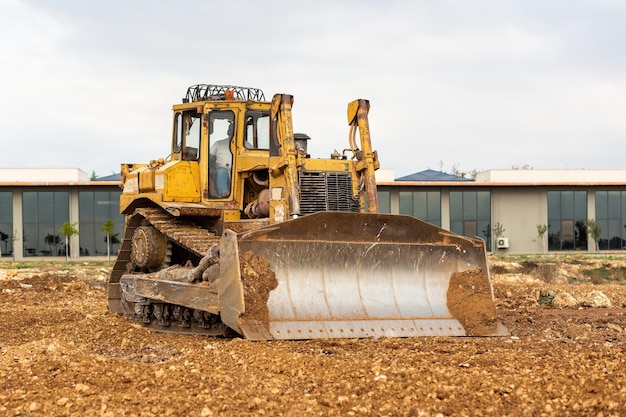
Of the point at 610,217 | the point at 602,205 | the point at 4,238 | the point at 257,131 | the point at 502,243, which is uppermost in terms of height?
the point at 257,131

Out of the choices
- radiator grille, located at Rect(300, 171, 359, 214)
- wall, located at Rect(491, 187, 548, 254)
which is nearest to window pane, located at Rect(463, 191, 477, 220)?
wall, located at Rect(491, 187, 548, 254)

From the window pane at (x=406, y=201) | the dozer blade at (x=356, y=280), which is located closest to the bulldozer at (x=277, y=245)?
the dozer blade at (x=356, y=280)

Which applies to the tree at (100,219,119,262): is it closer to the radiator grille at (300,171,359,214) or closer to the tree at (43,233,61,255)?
the tree at (43,233,61,255)

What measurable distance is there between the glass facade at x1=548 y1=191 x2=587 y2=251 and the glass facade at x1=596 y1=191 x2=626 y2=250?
100cm

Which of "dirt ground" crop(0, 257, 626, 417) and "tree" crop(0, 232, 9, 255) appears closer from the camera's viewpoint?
"dirt ground" crop(0, 257, 626, 417)

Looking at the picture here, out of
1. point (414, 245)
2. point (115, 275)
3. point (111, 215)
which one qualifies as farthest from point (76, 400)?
point (111, 215)

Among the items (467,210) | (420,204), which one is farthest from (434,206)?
(467,210)

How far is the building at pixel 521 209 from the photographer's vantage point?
4894 cm

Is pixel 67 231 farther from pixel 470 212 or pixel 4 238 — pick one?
pixel 470 212

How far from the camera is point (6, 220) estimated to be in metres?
45.9

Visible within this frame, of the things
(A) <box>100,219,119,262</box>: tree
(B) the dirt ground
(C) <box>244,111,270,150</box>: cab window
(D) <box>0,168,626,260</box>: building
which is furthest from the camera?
(D) <box>0,168,626,260</box>: building

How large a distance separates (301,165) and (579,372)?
5.04m

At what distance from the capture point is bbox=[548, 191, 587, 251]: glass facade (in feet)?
165

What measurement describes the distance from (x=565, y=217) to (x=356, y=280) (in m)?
43.4
